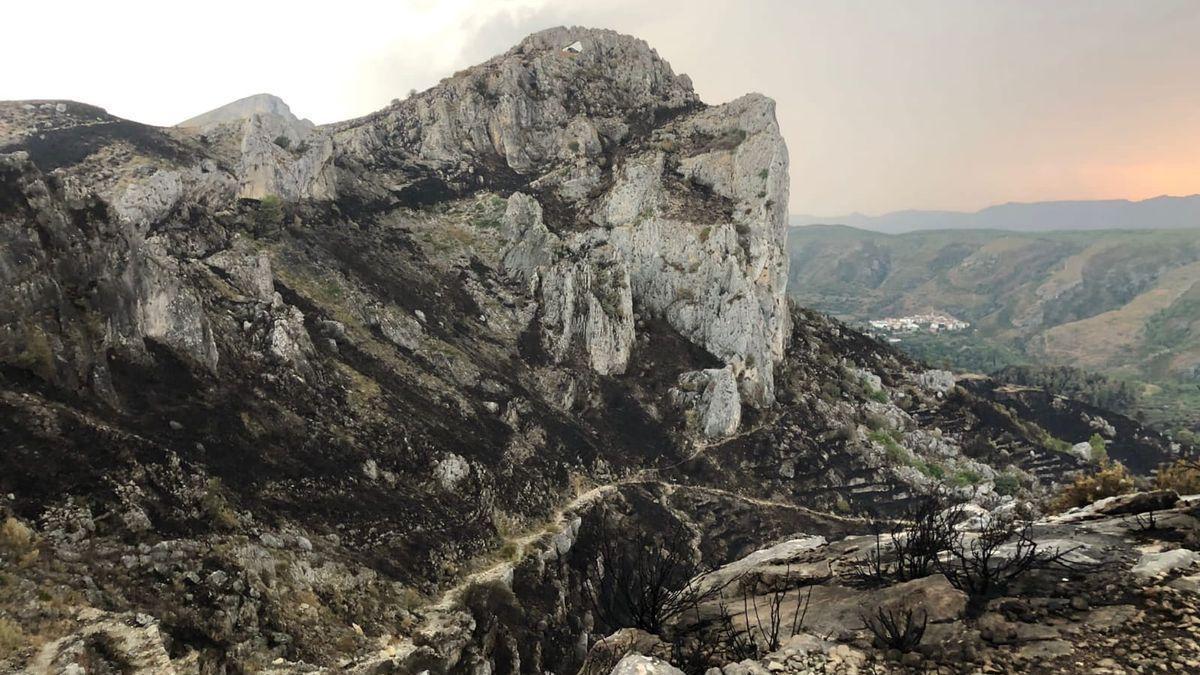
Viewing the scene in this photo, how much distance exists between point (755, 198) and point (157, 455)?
282ft

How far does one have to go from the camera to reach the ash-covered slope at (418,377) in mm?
24422

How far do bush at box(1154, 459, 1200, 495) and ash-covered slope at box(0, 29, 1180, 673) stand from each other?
107ft

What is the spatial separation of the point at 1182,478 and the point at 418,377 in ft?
167

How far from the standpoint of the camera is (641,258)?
8375 centimetres

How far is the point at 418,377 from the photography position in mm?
52125

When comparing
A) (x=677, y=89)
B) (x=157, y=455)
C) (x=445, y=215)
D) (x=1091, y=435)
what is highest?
(x=677, y=89)

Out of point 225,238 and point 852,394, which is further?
point 852,394

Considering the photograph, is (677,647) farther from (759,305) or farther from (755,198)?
(755,198)

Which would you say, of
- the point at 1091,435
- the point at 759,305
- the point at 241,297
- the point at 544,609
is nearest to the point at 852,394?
the point at 759,305

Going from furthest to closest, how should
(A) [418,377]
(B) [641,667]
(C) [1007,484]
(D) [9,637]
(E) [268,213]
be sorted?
(C) [1007,484] < (E) [268,213] < (A) [418,377] < (D) [9,637] < (B) [641,667]

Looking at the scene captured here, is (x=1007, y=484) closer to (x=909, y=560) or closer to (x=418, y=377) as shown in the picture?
(x=418, y=377)

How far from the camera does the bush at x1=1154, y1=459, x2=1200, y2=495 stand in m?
20.1

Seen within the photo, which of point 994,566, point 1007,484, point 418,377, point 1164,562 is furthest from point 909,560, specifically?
point 1007,484

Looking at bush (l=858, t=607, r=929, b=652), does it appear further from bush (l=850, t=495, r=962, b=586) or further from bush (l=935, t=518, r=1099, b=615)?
bush (l=850, t=495, r=962, b=586)
